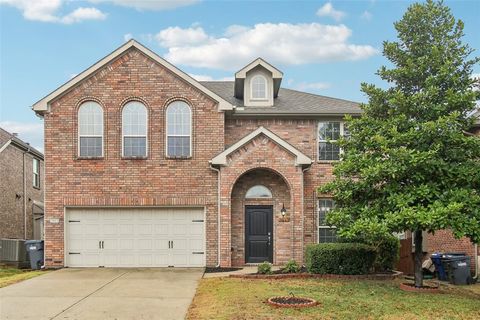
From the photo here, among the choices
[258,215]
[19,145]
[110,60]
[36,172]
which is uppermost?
[110,60]

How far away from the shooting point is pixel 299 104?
800 inches

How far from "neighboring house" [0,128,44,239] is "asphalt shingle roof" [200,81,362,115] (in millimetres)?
10280

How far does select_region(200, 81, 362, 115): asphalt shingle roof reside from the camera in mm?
19203

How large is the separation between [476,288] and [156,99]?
38.9 ft

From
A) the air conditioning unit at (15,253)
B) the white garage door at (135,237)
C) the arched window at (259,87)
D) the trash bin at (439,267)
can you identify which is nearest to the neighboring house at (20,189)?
the air conditioning unit at (15,253)

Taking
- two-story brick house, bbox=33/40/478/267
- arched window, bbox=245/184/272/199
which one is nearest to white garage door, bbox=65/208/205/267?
two-story brick house, bbox=33/40/478/267

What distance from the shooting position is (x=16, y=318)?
398 inches

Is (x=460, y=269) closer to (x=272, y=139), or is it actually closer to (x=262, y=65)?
(x=272, y=139)

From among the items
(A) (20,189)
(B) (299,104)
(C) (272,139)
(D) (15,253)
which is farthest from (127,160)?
(A) (20,189)

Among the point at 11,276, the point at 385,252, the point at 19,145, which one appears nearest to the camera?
the point at 385,252

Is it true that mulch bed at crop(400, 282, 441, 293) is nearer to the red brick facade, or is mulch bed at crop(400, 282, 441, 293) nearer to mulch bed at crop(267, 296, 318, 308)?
mulch bed at crop(267, 296, 318, 308)

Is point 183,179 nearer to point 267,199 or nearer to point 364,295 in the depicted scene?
point 267,199

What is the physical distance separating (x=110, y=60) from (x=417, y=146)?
11.0 m

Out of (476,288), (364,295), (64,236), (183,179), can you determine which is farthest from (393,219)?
(64,236)
